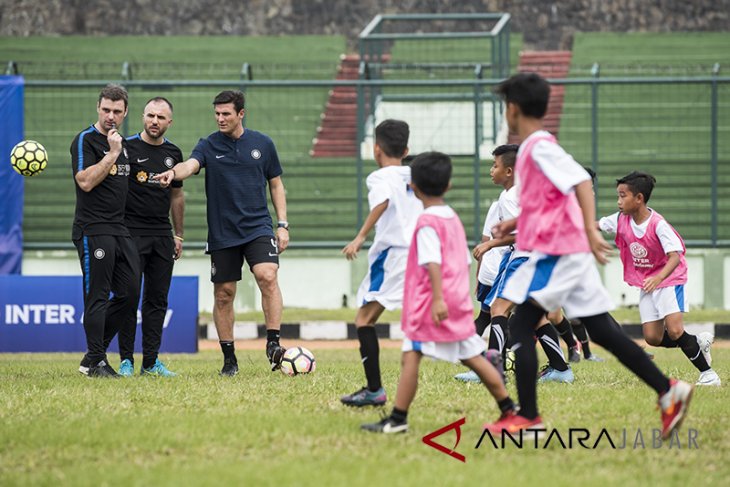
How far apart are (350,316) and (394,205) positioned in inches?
405

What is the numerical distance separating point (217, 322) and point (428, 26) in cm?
2192

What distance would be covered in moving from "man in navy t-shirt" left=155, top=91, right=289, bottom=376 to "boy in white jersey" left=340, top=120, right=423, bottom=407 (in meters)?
2.24

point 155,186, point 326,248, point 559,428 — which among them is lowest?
point 326,248

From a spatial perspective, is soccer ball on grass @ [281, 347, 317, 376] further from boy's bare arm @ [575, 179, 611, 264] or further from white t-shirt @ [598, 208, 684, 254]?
boy's bare arm @ [575, 179, 611, 264]

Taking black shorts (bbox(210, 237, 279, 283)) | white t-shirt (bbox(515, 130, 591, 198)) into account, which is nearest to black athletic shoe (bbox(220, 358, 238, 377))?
black shorts (bbox(210, 237, 279, 283))

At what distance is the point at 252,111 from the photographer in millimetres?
19641

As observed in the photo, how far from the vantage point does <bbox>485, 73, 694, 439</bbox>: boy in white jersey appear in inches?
246

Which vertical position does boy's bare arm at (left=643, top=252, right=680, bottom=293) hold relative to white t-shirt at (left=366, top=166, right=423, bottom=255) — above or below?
below

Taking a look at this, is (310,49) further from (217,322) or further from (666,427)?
(666,427)

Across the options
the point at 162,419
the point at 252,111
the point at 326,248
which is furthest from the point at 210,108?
the point at 162,419

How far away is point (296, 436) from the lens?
20.6 feet

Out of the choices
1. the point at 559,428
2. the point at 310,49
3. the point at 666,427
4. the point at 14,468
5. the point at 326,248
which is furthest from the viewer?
the point at 310,49

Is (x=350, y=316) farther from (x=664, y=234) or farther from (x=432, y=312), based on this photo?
(x=432, y=312)

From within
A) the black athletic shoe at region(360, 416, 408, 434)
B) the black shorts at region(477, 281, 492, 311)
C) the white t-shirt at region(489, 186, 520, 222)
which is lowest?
the black shorts at region(477, 281, 492, 311)
